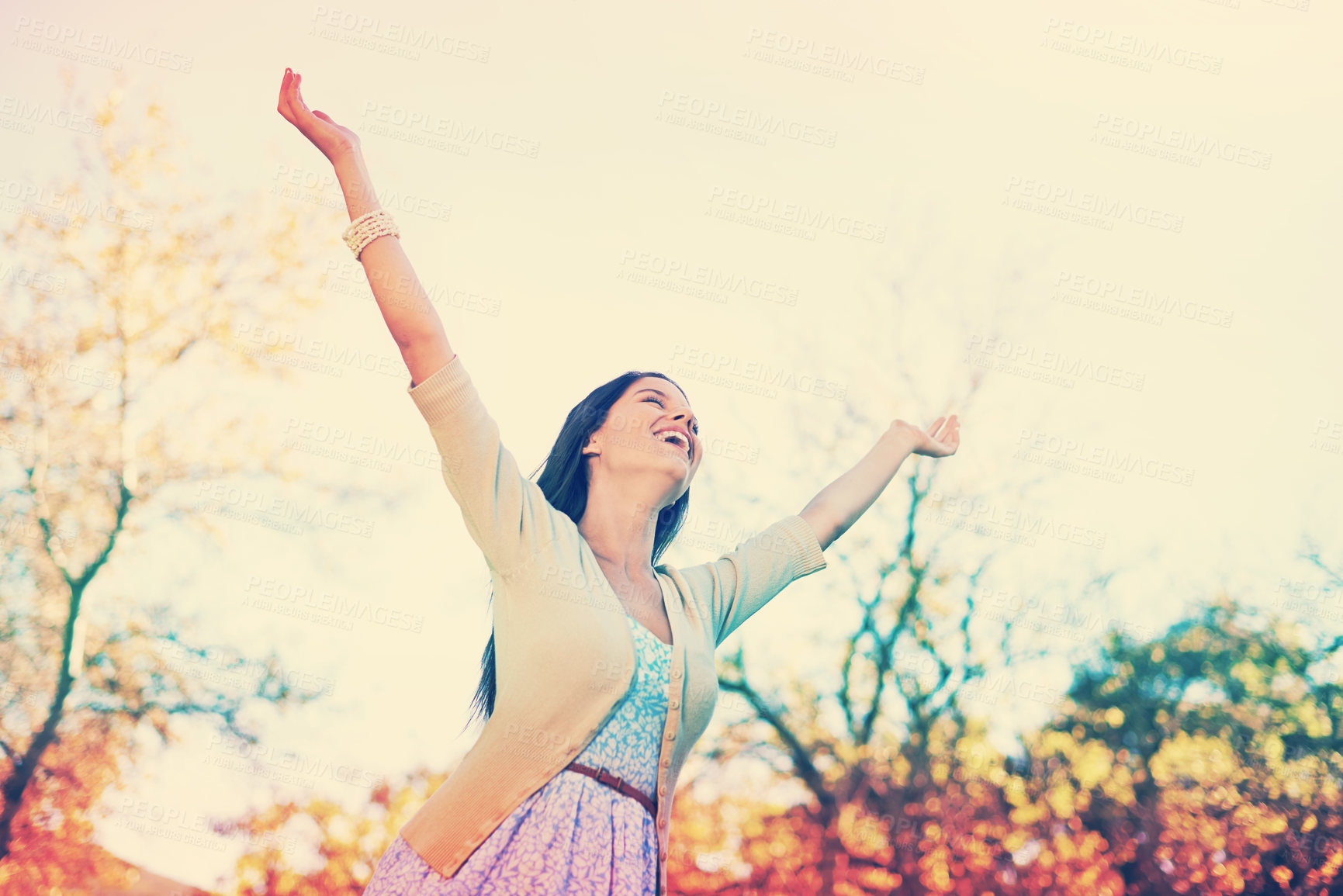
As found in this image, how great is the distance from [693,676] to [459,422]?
74 centimetres

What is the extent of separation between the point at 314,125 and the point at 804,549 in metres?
1.57

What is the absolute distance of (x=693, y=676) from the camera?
6.92 feet

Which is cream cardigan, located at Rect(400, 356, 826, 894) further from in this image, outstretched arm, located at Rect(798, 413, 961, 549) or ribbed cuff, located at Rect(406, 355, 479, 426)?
outstretched arm, located at Rect(798, 413, 961, 549)

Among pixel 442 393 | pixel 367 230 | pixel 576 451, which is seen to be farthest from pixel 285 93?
pixel 576 451

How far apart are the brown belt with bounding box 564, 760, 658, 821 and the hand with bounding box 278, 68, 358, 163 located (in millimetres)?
1357

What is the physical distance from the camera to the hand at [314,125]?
208cm

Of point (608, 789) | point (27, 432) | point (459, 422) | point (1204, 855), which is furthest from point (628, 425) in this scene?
point (1204, 855)

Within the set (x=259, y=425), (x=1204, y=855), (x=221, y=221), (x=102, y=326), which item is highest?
(x=221, y=221)

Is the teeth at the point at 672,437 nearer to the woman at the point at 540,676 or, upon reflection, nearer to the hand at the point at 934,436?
the woman at the point at 540,676

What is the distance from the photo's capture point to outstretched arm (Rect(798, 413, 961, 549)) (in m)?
2.72

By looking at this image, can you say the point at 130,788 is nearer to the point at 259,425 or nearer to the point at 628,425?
the point at 259,425

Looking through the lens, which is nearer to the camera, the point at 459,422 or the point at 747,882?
the point at 459,422

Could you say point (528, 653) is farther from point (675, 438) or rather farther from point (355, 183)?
point (355, 183)

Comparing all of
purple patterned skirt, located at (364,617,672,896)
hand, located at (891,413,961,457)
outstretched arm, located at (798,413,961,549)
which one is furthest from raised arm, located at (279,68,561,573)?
hand, located at (891,413,961,457)
